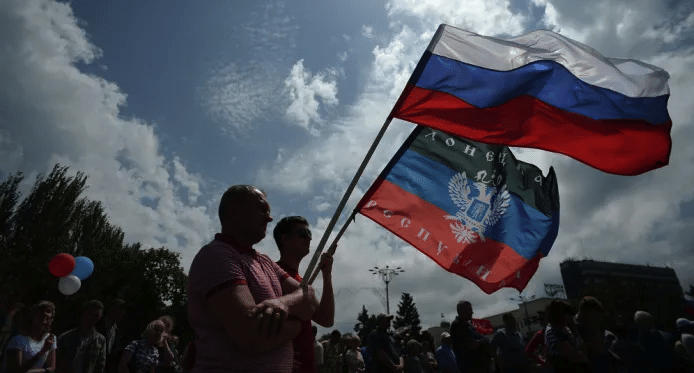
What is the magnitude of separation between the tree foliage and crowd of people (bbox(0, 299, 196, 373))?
2186 centimetres

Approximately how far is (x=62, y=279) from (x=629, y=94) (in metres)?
9.88

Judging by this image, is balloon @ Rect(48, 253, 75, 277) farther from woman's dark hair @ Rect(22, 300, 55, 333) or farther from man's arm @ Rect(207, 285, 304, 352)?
man's arm @ Rect(207, 285, 304, 352)

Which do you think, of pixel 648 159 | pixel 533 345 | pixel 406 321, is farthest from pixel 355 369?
pixel 406 321

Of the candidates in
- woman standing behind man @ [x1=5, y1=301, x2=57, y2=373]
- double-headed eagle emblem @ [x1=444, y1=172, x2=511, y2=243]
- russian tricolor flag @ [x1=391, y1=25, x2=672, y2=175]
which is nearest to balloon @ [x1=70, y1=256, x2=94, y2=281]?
woman standing behind man @ [x1=5, y1=301, x2=57, y2=373]

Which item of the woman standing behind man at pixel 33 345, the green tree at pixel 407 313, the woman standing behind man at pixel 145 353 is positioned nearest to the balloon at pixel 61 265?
the woman standing behind man at pixel 33 345

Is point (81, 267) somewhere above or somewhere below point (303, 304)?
above

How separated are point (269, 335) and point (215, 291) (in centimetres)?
26

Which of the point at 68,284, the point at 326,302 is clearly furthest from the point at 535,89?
the point at 68,284

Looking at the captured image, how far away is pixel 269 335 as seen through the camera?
158 cm

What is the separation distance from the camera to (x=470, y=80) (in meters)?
4.07

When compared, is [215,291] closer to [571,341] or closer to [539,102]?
[539,102]

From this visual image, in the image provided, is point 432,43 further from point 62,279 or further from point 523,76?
point 62,279

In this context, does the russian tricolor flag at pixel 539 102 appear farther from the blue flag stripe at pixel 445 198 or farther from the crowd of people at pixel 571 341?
Result: the crowd of people at pixel 571 341

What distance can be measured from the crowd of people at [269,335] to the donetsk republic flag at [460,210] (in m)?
1.01
